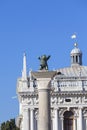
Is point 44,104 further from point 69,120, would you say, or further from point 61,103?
point 69,120

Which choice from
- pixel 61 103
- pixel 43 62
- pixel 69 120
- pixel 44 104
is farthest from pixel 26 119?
pixel 44 104

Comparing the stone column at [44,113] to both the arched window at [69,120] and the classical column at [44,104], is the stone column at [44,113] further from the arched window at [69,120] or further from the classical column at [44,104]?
the arched window at [69,120]

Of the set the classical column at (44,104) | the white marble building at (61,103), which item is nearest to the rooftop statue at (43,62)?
the classical column at (44,104)

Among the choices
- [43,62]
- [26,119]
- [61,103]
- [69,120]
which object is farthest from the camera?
[69,120]

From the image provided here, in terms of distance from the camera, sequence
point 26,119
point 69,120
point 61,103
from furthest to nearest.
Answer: point 69,120, point 61,103, point 26,119

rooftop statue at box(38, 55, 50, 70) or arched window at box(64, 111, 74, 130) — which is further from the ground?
rooftop statue at box(38, 55, 50, 70)

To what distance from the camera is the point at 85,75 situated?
285 ft

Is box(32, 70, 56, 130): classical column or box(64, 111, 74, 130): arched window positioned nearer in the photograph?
box(32, 70, 56, 130): classical column

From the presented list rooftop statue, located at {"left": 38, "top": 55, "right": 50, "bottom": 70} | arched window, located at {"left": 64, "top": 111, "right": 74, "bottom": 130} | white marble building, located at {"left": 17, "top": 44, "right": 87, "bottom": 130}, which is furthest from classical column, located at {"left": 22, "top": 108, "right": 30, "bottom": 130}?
rooftop statue, located at {"left": 38, "top": 55, "right": 50, "bottom": 70}

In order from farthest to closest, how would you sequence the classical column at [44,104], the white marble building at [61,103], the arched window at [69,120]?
the arched window at [69,120]
the white marble building at [61,103]
the classical column at [44,104]

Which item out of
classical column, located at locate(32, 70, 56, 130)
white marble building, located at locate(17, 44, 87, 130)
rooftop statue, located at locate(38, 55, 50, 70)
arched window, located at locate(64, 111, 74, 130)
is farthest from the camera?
arched window, located at locate(64, 111, 74, 130)

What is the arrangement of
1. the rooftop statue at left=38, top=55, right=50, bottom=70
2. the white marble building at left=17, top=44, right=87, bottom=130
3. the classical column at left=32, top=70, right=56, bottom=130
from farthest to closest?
the white marble building at left=17, top=44, right=87, bottom=130 → the rooftop statue at left=38, top=55, right=50, bottom=70 → the classical column at left=32, top=70, right=56, bottom=130

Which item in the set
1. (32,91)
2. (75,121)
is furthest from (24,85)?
(75,121)

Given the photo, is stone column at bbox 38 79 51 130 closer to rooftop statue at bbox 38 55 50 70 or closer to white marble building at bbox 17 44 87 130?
rooftop statue at bbox 38 55 50 70
